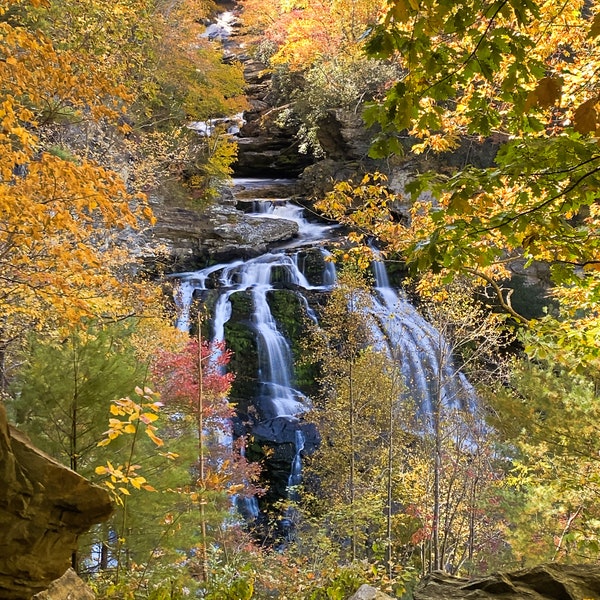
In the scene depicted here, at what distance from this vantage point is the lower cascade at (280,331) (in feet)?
46.7

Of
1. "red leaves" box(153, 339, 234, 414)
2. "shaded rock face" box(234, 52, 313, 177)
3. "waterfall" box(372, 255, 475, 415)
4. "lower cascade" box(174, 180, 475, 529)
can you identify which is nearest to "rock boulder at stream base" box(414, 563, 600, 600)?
"red leaves" box(153, 339, 234, 414)

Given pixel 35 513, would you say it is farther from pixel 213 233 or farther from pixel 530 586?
pixel 213 233

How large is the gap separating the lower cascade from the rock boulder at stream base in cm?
915

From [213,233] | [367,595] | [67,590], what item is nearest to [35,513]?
[67,590]

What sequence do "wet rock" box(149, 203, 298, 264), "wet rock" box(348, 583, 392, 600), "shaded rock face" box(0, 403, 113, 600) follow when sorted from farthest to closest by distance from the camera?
1. "wet rock" box(149, 203, 298, 264)
2. "wet rock" box(348, 583, 392, 600)
3. "shaded rock face" box(0, 403, 113, 600)

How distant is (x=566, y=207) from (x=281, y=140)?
2559 cm

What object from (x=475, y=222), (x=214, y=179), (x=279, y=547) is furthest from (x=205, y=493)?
(x=214, y=179)

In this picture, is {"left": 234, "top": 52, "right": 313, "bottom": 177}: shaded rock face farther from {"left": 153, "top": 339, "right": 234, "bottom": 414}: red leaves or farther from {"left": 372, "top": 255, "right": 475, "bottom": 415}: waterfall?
{"left": 153, "top": 339, "right": 234, "bottom": 414}: red leaves

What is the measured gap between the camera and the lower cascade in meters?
14.2

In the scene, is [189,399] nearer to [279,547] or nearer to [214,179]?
[279,547]

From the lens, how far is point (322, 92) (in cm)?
2148

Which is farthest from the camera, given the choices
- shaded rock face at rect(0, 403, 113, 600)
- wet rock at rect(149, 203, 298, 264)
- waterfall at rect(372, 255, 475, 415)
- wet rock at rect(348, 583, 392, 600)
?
wet rock at rect(149, 203, 298, 264)

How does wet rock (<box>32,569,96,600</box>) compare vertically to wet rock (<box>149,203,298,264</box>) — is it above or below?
below

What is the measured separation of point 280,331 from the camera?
54.7 ft
